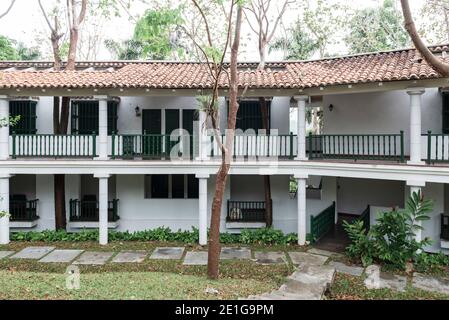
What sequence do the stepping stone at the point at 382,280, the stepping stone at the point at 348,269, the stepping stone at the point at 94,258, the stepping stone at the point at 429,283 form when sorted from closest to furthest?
1. the stepping stone at the point at 429,283
2. the stepping stone at the point at 382,280
3. the stepping stone at the point at 348,269
4. the stepping stone at the point at 94,258

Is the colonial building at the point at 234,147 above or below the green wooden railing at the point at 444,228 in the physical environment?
above

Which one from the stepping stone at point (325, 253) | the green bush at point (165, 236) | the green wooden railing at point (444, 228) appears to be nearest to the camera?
the stepping stone at point (325, 253)

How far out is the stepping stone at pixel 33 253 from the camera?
11.8m

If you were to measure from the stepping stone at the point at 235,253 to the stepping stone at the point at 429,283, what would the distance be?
501 centimetres

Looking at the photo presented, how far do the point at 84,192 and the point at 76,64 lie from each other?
650cm

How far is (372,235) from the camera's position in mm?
10828

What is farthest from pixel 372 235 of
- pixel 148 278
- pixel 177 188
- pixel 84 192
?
pixel 84 192

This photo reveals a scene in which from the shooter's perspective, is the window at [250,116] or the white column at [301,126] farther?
the window at [250,116]

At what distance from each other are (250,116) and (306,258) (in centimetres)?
636

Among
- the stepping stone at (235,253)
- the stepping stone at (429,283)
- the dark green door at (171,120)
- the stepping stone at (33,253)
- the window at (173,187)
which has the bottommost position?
the stepping stone at (235,253)

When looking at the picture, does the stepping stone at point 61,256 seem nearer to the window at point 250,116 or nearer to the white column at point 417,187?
the window at point 250,116

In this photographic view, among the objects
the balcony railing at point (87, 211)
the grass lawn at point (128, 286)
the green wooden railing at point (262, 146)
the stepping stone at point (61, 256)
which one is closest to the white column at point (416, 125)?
the green wooden railing at point (262, 146)

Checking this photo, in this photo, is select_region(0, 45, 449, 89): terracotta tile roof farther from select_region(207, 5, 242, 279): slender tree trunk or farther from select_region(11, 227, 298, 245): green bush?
select_region(11, 227, 298, 245): green bush

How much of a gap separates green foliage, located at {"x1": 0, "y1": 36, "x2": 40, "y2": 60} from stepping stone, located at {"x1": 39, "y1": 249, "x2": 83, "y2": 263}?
1761 cm
